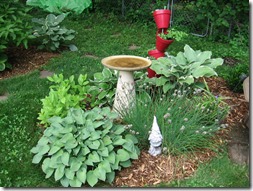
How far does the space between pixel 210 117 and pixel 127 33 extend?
3.90 m

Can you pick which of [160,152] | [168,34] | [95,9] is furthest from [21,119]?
[95,9]

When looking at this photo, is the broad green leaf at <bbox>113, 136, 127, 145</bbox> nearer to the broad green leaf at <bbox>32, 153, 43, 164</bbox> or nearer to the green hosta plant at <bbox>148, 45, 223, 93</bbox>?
the broad green leaf at <bbox>32, 153, 43, 164</bbox>

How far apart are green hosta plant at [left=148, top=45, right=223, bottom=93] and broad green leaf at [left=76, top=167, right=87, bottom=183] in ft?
4.56

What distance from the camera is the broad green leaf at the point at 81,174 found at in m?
3.33

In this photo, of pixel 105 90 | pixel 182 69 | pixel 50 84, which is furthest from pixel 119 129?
pixel 50 84

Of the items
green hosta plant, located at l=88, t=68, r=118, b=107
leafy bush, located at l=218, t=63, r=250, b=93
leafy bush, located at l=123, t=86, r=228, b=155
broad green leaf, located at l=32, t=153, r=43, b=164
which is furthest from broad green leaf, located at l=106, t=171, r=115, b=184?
leafy bush, located at l=218, t=63, r=250, b=93

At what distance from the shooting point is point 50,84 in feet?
17.0

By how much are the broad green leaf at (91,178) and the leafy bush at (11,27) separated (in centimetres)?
271

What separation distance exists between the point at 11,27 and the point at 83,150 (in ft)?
9.06

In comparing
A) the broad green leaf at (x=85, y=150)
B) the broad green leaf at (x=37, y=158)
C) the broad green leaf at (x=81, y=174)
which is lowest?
the broad green leaf at (x=81, y=174)

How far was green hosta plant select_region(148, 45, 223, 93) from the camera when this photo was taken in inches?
170

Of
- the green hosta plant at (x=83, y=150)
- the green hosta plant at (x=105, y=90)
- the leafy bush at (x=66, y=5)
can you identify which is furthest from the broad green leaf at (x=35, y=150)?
the leafy bush at (x=66, y=5)

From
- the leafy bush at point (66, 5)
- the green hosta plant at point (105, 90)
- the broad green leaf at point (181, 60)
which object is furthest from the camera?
the leafy bush at point (66, 5)

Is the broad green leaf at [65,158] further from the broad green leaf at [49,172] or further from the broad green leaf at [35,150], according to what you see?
the broad green leaf at [35,150]
